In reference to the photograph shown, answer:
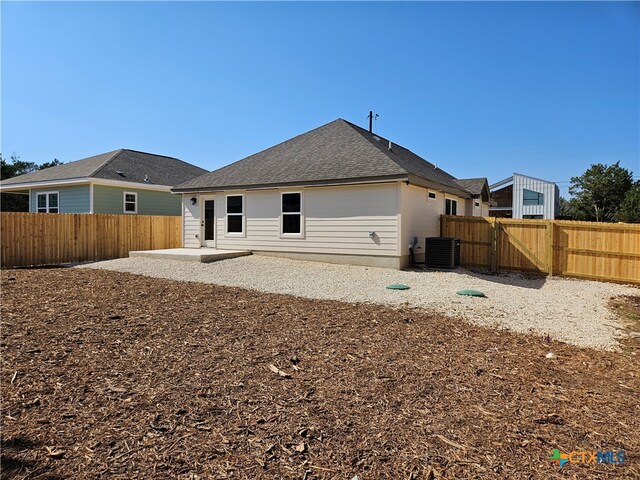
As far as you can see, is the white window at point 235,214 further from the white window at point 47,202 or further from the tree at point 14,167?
the tree at point 14,167

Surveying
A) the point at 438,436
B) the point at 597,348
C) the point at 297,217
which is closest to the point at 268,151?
the point at 297,217

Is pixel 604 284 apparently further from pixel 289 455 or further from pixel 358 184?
pixel 289 455

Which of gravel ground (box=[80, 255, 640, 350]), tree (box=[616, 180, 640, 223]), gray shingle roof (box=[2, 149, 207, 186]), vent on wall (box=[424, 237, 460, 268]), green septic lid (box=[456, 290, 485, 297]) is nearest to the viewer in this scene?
gravel ground (box=[80, 255, 640, 350])

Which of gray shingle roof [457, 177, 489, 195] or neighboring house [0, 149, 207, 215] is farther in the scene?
gray shingle roof [457, 177, 489, 195]

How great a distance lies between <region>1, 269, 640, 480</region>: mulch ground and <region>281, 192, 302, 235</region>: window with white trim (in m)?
7.43

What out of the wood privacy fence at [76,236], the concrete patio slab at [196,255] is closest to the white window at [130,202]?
the wood privacy fence at [76,236]

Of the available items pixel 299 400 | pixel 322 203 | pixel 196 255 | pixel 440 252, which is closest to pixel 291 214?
pixel 322 203

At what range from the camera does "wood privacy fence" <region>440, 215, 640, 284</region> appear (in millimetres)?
10359

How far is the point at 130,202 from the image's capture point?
19.3 meters

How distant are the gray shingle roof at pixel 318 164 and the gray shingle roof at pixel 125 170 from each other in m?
5.87

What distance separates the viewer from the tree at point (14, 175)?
27.6 m

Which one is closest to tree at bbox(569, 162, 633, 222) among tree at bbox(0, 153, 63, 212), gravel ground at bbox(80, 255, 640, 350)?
gravel ground at bbox(80, 255, 640, 350)

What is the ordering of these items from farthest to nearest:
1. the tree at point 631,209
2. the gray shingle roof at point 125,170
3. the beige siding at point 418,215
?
the tree at point 631,209 < the gray shingle roof at point 125,170 < the beige siding at point 418,215

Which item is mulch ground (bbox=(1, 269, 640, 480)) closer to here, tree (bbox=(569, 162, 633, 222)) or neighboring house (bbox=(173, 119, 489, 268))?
neighboring house (bbox=(173, 119, 489, 268))
